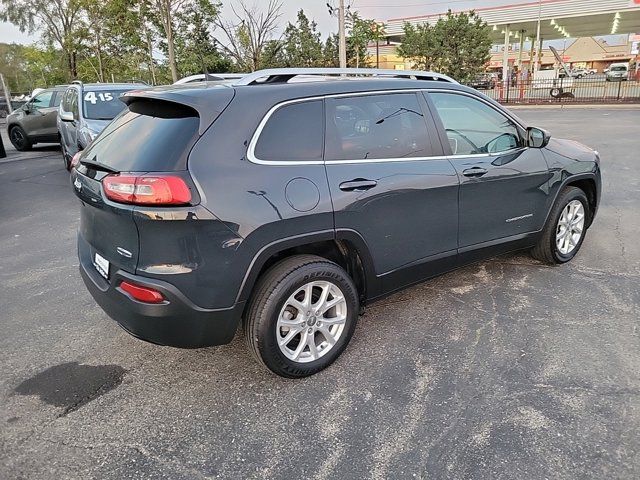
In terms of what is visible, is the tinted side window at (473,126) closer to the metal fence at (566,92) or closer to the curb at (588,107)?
the curb at (588,107)

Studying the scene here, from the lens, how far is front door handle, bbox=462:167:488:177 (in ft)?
11.9

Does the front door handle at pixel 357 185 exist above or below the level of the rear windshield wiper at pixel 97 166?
below

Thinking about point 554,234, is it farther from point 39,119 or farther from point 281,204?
point 39,119

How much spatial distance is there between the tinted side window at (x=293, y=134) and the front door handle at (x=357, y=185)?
22 centimetres

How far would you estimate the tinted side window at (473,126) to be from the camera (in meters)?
3.68

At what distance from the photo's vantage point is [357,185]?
3047 millimetres

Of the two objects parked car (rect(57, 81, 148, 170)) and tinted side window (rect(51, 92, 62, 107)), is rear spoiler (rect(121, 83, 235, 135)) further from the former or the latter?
tinted side window (rect(51, 92, 62, 107))

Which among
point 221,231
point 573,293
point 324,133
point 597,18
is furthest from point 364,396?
point 597,18

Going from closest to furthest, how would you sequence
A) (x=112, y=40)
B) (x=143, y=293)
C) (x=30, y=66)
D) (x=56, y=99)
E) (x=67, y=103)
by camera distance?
(x=143, y=293) < (x=67, y=103) < (x=56, y=99) < (x=112, y=40) < (x=30, y=66)

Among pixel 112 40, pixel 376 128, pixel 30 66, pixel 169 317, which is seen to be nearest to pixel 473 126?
pixel 376 128

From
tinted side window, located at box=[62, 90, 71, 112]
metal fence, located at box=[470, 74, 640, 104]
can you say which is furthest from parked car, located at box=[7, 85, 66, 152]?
metal fence, located at box=[470, 74, 640, 104]

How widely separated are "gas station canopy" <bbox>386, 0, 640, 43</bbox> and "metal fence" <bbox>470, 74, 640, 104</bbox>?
433 cm

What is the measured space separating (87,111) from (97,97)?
492 mm

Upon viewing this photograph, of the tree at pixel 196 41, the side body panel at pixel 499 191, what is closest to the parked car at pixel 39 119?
the tree at pixel 196 41
